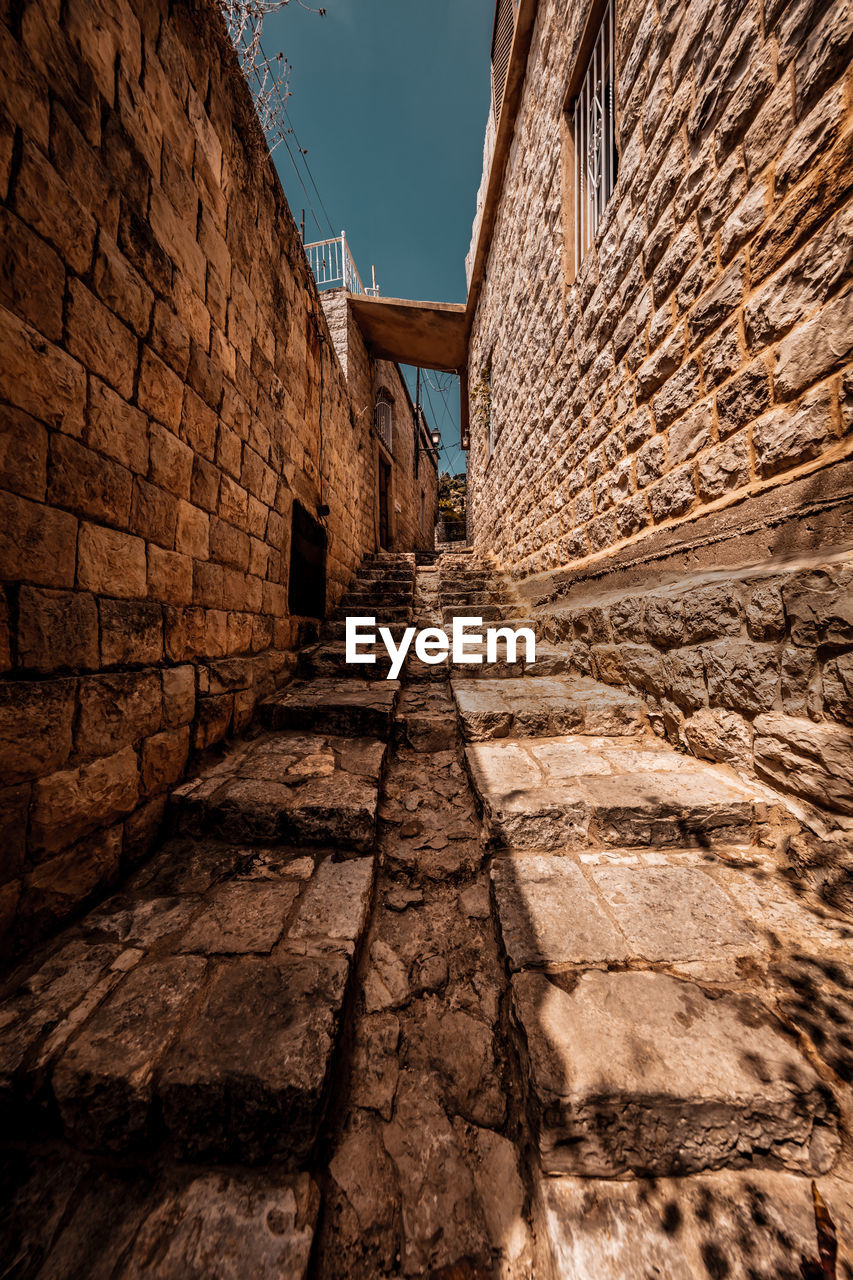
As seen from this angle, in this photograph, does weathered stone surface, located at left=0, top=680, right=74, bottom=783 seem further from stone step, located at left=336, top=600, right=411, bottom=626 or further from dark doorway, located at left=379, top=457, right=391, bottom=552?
dark doorway, located at left=379, top=457, right=391, bottom=552

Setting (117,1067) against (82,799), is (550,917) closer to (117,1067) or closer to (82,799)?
(117,1067)

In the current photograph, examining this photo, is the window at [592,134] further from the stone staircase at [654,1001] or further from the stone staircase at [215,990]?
the stone staircase at [215,990]

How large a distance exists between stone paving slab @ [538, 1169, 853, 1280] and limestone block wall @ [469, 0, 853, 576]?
195 centimetres

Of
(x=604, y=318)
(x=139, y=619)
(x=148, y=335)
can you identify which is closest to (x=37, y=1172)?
(x=139, y=619)

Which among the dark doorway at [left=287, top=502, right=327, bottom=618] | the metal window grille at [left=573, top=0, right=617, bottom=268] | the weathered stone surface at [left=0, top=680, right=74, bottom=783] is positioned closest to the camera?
the weathered stone surface at [left=0, top=680, right=74, bottom=783]

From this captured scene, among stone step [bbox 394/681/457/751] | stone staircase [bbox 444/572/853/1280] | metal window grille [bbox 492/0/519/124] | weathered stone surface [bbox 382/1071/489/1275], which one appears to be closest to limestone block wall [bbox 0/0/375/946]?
stone step [bbox 394/681/457/751]

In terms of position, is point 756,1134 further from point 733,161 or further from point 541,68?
point 541,68

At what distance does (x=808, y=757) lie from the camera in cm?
150

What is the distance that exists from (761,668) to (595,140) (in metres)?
4.16

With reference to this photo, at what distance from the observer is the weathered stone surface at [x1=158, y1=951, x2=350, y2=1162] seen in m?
0.99

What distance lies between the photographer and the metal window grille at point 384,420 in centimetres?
920

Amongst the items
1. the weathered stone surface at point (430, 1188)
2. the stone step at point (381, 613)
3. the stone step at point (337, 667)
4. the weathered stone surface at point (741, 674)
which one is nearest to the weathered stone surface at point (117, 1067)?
the weathered stone surface at point (430, 1188)

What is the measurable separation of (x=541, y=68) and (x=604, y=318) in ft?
12.1

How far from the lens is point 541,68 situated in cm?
428
